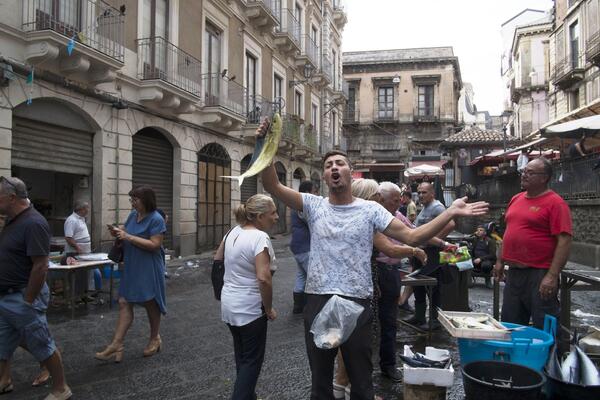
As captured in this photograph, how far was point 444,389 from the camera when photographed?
3.22 m

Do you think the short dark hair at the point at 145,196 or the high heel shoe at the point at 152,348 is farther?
the high heel shoe at the point at 152,348

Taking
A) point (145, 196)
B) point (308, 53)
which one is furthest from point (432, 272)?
point (308, 53)

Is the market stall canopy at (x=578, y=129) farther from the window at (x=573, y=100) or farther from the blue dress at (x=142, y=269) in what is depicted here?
the window at (x=573, y=100)

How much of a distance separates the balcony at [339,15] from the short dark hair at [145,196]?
2620 centimetres

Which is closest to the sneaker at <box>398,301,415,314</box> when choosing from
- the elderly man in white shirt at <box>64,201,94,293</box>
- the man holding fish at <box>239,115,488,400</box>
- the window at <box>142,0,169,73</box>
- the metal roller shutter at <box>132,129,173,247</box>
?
the man holding fish at <box>239,115,488,400</box>

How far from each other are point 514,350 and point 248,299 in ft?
6.17

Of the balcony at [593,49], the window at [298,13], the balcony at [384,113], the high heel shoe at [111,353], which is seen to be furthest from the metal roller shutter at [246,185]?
the balcony at [384,113]

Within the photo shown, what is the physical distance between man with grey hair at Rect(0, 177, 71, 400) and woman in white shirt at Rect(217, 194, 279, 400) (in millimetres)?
1388

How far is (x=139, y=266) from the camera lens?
176 inches

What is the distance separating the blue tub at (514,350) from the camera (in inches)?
124

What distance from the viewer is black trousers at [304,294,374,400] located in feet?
8.45

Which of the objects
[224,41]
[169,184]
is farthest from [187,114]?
[224,41]

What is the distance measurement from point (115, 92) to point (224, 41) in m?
5.44

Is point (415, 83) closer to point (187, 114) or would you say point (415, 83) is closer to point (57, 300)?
point (187, 114)
